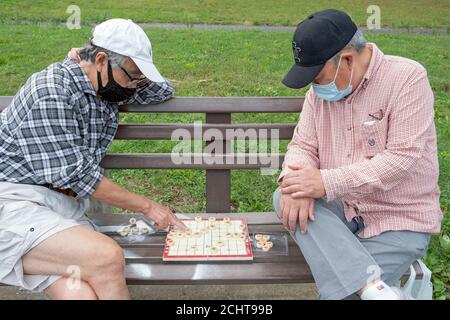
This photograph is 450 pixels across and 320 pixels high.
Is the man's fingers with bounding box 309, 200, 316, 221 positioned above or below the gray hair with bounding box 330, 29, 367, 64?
below

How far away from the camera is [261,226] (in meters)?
3.11

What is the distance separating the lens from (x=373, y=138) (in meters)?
2.67

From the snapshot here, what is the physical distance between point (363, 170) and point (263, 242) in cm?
62

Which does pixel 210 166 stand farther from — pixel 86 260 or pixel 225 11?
pixel 225 11

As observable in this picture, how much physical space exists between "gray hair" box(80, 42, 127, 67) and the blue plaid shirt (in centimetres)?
6

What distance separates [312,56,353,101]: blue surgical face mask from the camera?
103 inches

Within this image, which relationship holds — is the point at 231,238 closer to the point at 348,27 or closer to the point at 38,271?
the point at 38,271

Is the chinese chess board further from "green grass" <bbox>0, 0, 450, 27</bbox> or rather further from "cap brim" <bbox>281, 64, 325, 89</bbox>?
"green grass" <bbox>0, 0, 450, 27</bbox>

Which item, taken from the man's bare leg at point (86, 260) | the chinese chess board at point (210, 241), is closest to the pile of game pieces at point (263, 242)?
the chinese chess board at point (210, 241)

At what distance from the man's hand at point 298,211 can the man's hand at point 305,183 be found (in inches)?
1.0

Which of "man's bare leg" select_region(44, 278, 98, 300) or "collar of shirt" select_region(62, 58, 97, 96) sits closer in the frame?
"man's bare leg" select_region(44, 278, 98, 300)

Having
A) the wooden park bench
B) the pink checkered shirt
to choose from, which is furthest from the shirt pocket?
the wooden park bench

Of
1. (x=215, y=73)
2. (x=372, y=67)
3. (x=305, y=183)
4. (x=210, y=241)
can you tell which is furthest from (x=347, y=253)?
(x=215, y=73)

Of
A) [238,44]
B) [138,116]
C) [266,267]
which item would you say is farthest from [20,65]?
[266,267]
